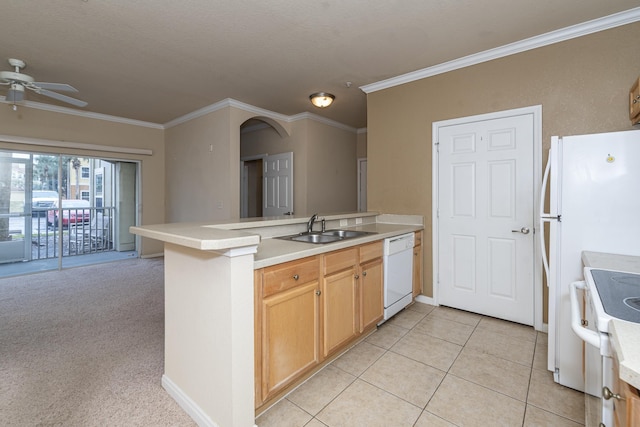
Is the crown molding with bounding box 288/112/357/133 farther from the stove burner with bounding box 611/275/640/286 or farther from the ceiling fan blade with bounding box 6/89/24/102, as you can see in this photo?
the stove burner with bounding box 611/275/640/286

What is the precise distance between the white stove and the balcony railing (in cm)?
656

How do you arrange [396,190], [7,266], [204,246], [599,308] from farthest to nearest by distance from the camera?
[7,266], [396,190], [204,246], [599,308]

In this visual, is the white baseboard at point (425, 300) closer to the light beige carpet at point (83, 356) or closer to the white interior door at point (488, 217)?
the white interior door at point (488, 217)

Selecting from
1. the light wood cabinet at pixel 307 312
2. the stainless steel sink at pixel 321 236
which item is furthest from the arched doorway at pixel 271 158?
the light wood cabinet at pixel 307 312

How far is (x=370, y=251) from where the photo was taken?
2.41m

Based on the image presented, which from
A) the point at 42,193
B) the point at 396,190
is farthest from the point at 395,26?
the point at 42,193

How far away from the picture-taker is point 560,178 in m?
1.80

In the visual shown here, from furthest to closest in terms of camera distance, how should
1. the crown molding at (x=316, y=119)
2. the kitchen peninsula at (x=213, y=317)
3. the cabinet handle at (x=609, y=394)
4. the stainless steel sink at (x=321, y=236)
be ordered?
the crown molding at (x=316, y=119), the stainless steel sink at (x=321, y=236), the kitchen peninsula at (x=213, y=317), the cabinet handle at (x=609, y=394)

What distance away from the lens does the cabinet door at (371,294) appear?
2.33m

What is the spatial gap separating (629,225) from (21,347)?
14.2ft

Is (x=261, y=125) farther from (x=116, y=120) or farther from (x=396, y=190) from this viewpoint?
(x=396, y=190)

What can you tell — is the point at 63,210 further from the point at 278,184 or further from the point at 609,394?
the point at 609,394

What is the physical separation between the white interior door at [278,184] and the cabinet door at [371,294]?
9.57 ft

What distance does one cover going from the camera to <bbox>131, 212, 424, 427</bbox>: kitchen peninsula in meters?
1.34
